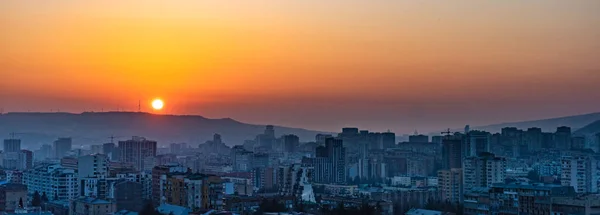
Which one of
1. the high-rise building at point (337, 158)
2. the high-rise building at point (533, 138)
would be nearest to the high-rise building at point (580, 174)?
the high-rise building at point (337, 158)

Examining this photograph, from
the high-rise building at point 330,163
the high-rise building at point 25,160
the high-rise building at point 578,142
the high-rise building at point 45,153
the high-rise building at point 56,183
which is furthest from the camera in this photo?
the high-rise building at point 45,153

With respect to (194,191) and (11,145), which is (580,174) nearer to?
(194,191)

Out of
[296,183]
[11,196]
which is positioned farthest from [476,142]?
[11,196]

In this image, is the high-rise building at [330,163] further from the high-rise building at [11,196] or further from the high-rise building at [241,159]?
the high-rise building at [11,196]

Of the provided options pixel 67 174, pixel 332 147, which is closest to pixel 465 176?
pixel 67 174

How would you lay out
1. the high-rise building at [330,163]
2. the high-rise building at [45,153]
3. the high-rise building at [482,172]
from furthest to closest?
the high-rise building at [45,153], the high-rise building at [330,163], the high-rise building at [482,172]
